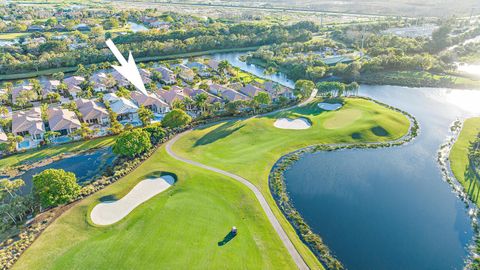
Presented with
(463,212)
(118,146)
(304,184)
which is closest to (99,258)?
(118,146)

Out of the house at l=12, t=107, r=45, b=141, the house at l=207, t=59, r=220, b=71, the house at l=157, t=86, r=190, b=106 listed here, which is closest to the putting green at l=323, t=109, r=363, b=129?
the house at l=157, t=86, r=190, b=106

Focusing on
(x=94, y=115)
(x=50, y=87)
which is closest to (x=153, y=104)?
(x=94, y=115)

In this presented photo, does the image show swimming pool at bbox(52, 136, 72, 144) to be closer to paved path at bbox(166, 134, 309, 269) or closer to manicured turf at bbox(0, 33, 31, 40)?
paved path at bbox(166, 134, 309, 269)

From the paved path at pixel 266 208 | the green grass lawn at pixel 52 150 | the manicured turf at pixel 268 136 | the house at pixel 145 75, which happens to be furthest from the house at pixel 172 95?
the paved path at pixel 266 208

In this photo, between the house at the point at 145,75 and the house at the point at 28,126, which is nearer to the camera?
the house at the point at 28,126

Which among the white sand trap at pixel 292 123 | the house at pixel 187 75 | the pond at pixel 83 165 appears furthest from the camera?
the house at pixel 187 75

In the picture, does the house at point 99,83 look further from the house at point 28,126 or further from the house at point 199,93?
the house at point 199,93

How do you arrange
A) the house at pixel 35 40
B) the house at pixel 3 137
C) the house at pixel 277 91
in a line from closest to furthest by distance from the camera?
the house at pixel 3 137 → the house at pixel 277 91 → the house at pixel 35 40

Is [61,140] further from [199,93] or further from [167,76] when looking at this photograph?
[167,76]
